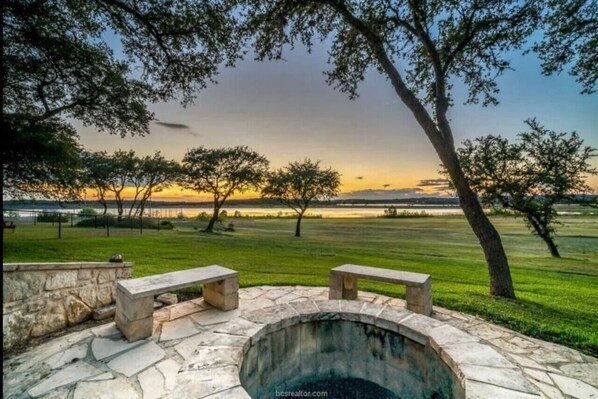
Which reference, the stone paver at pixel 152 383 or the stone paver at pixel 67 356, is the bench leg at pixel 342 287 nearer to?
the stone paver at pixel 152 383

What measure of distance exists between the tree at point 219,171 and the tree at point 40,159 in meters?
13.4

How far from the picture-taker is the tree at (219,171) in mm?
24422

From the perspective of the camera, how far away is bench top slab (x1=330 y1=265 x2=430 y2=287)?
166 inches

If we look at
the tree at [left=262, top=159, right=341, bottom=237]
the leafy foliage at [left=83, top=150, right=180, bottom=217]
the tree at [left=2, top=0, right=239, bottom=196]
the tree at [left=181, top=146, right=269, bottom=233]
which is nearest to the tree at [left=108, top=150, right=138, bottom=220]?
the leafy foliage at [left=83, top=150, right=180, bottom=217]

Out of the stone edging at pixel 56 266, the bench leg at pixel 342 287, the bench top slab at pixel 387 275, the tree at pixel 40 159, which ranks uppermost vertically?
the tree at pixel 40 159

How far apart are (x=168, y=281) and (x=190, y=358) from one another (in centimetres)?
158

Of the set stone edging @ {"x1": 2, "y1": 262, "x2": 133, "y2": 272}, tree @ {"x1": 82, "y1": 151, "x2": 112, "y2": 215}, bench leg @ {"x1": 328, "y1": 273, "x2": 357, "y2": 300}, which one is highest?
tree @ {"x1": 82, "y1": 151, "x2": 112, "y2": 215}

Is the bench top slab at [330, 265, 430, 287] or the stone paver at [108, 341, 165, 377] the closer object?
the stone paver at [108, 341, 165, 377]

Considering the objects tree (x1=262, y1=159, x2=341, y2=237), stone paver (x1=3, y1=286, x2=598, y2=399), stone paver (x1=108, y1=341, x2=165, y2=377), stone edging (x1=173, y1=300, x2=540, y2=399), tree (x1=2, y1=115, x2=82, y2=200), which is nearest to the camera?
stone edging (x1=173, y1=300, x2=540, y2=399)

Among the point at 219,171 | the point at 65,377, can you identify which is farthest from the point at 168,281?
the point at 219,171

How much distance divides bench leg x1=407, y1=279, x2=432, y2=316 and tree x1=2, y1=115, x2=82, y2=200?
10180mm

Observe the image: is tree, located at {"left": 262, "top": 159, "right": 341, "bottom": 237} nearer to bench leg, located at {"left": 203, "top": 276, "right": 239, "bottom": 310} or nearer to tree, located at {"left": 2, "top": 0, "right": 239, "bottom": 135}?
tree, located at {"left": 2, "top": 0, "right": 239, "bottom": 135}

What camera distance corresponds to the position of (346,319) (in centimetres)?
349

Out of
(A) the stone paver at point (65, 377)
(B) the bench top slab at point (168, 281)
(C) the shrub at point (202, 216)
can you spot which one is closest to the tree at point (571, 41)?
(B) the bench top slab at point (168, 281)
